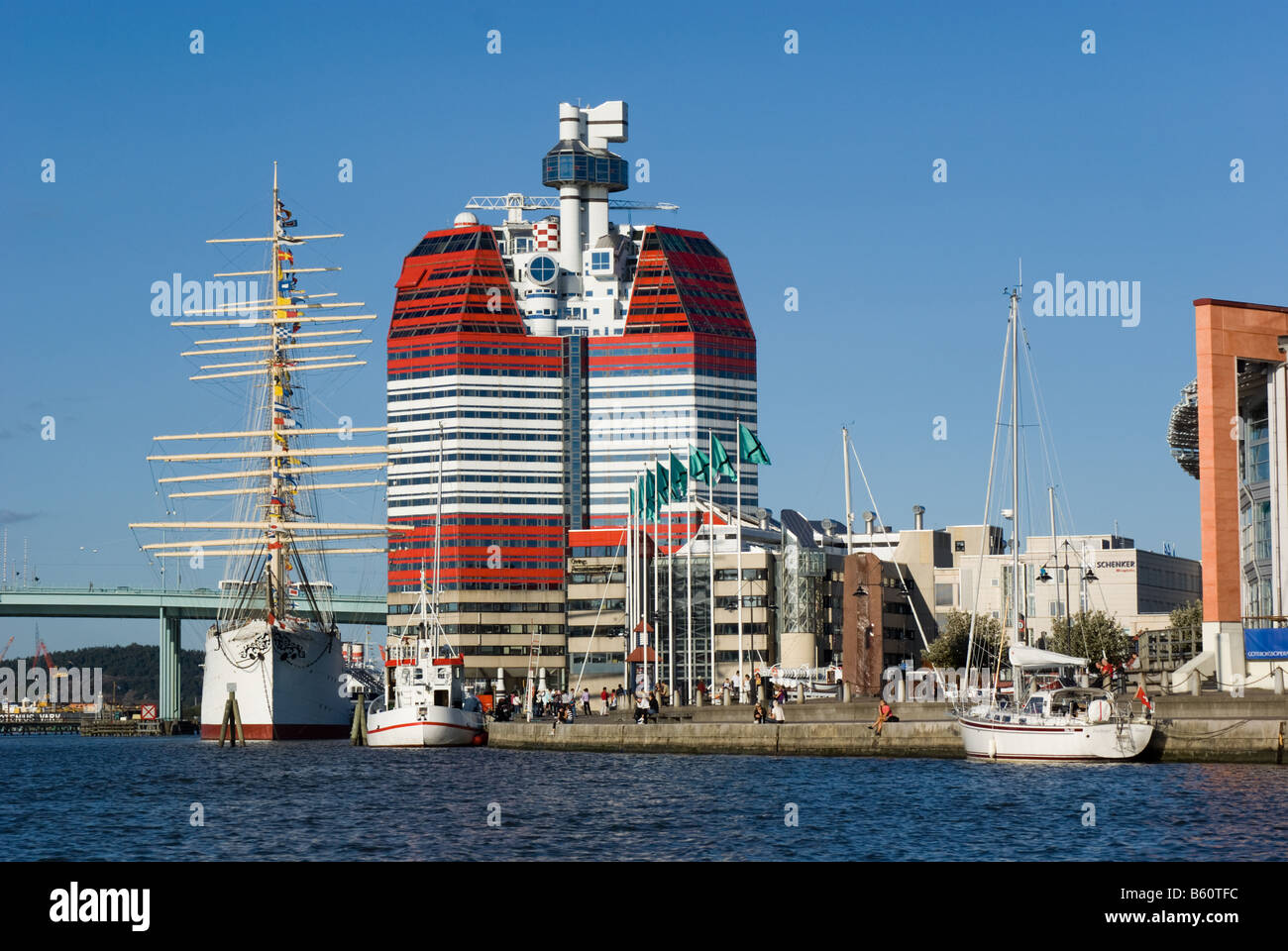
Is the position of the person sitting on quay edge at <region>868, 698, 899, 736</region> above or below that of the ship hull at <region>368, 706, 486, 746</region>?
above

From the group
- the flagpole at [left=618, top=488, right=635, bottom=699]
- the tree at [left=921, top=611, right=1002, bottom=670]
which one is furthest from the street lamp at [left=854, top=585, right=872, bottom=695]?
the tree at [left=921, top=611, right=1002, bottom=670]

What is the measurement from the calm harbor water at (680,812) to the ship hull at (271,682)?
5653 centimetres

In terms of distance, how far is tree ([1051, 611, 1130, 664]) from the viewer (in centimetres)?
13725

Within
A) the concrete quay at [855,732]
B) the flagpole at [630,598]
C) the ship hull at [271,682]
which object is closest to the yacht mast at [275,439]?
the ship hull at [271,682]

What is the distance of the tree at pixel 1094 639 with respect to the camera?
137m

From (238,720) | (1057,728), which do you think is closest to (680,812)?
(1057,728)

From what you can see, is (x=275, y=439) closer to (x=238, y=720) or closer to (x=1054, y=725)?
(x=238, y=720)

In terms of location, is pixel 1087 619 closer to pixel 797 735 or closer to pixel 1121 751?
pixel 797 735

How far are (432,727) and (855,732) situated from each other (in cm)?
3836

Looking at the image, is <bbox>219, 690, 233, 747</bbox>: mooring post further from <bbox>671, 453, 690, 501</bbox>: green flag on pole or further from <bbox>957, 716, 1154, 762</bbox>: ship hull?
<bbox>957, 716, 1154, 762</bbox>: ship hull

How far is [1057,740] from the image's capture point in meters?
62.7

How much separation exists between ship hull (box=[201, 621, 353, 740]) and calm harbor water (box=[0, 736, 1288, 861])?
56530mm
